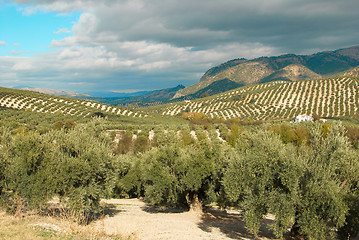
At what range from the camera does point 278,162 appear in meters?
18.7

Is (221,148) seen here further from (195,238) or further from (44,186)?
(44,186)

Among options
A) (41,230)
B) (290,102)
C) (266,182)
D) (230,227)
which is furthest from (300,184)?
(290,102)

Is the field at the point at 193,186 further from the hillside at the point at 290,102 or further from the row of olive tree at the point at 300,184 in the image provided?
the hillside at the point at 290,102

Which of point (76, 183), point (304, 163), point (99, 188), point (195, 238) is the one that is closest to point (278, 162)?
point (304, 163)

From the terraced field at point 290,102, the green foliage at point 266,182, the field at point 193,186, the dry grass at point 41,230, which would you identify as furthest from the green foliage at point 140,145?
→ the terraced field at point 290,102

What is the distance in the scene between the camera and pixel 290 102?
14225 cm

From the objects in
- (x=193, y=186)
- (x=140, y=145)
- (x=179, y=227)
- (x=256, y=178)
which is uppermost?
(x=256, y=178)

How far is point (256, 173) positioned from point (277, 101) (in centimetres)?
13756

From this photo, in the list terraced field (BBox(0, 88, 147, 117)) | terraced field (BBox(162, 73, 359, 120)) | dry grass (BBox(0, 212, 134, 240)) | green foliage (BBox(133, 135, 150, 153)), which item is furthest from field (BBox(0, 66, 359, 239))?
terraced field (BBox(162, 73, 359, 120))

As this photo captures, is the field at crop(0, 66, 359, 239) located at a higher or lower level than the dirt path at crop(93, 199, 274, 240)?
higher

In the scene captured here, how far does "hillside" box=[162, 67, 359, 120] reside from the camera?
410 ft

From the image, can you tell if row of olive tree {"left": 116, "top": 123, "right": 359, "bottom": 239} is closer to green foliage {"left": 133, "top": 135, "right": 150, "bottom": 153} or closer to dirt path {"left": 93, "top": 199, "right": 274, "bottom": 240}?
dirt path {"left": 93, "top": 199, "right": 274, "bottom": 240}

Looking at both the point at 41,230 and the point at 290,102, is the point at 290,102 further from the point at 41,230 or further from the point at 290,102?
the point at 41,230

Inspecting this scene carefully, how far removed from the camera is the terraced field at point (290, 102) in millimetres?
125125
